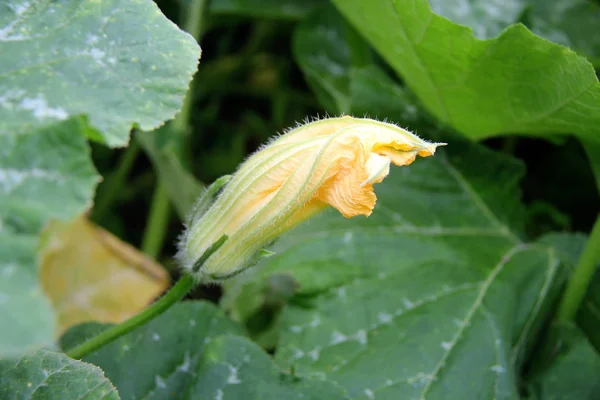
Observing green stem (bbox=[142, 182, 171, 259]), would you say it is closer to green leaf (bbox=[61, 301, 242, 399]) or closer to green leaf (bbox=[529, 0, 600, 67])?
green leaf (bbox=[61, 301, 242, 399])

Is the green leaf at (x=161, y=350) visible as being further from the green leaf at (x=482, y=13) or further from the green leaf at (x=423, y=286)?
the green leaf at (x=482, y=13)

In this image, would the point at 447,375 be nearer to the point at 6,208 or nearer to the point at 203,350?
the point at 203,350

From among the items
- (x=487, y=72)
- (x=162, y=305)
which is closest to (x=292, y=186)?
(x=162, y=305)

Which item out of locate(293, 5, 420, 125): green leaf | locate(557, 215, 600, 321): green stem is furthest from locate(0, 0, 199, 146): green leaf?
locate(557, 215, 600, 321): green stem

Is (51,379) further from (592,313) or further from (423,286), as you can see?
(592,313)

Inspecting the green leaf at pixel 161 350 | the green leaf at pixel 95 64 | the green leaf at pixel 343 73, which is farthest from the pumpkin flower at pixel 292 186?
the green leaf at pixel 343 73
